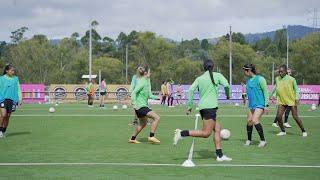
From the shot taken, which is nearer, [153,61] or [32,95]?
[32,95]

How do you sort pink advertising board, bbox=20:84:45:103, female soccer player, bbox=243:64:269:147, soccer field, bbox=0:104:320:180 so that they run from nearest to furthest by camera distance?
soccer field, bbox=0:104:320:180 < female soccer player, bbox=243:64:269:147 < pink advertising board, bbox=20:84:45:103

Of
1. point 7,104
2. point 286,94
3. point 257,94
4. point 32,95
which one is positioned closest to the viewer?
point 257,94

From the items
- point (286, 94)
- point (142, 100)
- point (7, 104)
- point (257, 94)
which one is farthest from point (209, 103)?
point (7, 104)

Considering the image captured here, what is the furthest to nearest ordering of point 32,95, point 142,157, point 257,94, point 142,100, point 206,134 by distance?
point 32,95 → point 142,100 → point 257,94 → point 142,157 → point 206,134

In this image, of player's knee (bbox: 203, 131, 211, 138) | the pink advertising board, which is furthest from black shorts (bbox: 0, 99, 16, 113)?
the pink advertising board

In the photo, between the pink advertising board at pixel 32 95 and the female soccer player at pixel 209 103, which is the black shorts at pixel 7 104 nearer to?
the female soccer player at pixel 209 103

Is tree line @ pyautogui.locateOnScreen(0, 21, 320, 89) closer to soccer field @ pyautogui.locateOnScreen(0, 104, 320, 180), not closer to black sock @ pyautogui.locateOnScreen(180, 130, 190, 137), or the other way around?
soccer field @ pyautogui.locateOnScreen(0, 104, 320, 180)

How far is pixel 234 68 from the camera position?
280ft

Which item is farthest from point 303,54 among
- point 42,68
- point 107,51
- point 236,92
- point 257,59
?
point 107,51

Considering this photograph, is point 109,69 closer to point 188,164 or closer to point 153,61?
point 153,61

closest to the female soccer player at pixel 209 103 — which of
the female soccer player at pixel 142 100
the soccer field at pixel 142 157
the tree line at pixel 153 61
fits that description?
the soccer field at pixel 142 157

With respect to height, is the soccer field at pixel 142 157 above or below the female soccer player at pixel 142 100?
below

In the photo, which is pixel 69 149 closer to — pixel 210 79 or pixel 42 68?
pixel 210 79

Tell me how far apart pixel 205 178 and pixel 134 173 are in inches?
53.6
